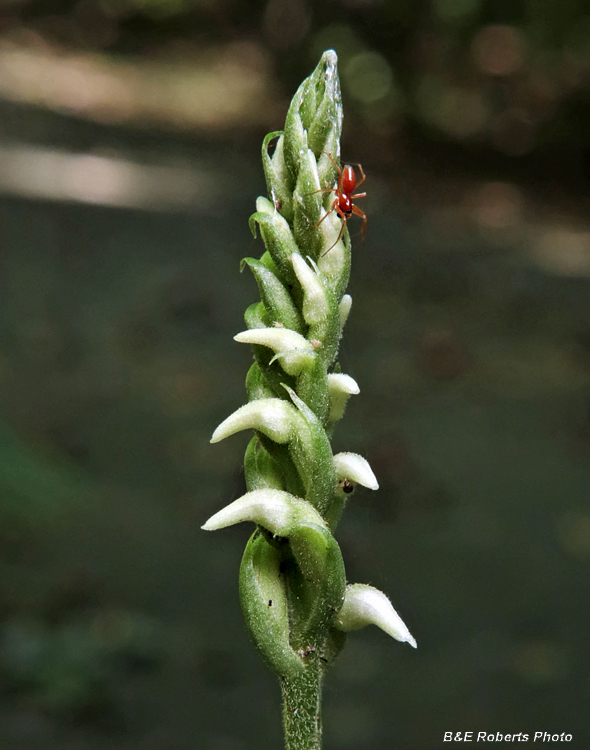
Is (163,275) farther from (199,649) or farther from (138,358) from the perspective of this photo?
(199,649)

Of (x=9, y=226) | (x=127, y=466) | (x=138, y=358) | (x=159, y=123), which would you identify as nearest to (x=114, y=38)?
(x=159, y=123)

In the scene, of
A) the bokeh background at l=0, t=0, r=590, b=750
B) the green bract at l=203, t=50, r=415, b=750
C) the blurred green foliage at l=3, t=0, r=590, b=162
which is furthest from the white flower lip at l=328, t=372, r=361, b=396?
the blurred green foliage at l=3, t=0, r=590, b=162

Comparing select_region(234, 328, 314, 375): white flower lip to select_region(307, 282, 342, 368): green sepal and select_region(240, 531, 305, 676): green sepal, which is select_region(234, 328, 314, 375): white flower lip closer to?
select_region(307, 282, 342, 368): green sepal

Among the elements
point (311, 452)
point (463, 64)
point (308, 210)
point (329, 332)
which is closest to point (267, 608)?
point (311, 452)

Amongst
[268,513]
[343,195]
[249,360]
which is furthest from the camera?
[249,360]

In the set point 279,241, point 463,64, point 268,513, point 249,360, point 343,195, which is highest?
point 463,64

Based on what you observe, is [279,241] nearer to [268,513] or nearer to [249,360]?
[268,513]

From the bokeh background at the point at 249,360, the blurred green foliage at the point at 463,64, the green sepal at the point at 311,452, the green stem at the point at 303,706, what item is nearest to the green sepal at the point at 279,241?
the green sepal at the point at 311,452
